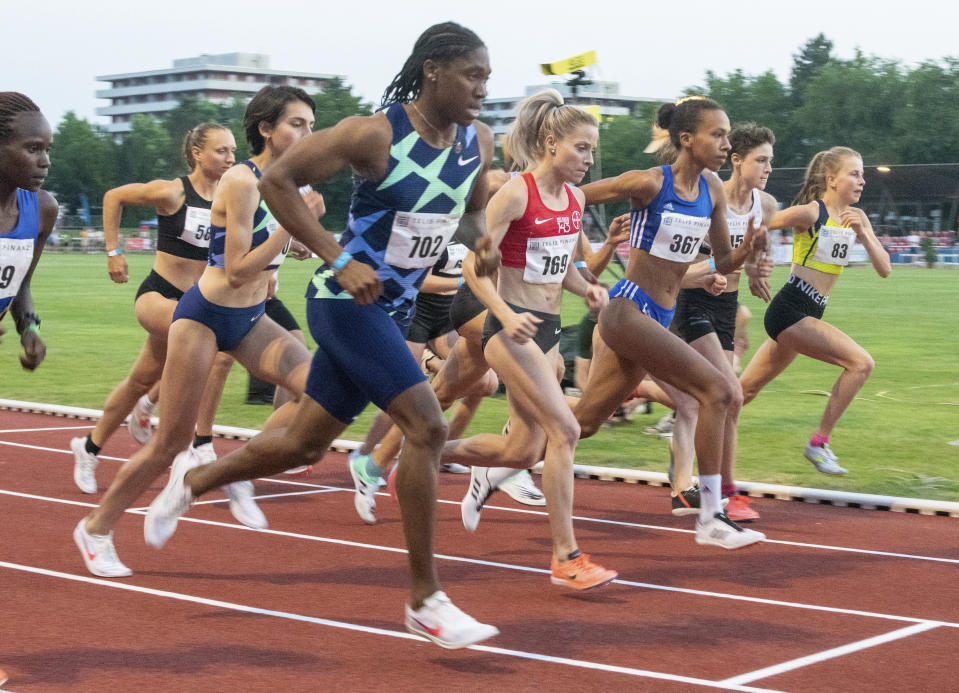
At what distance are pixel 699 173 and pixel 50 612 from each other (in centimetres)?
357

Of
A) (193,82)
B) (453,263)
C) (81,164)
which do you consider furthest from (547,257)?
(193,82)

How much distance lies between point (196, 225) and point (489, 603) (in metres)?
3.45

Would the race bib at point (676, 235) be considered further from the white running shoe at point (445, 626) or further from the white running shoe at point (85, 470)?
the white running shoe at point (85, 470)

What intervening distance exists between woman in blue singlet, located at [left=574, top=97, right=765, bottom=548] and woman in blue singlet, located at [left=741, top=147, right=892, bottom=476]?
205 centimetres

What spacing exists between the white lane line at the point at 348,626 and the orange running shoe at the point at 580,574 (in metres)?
0.85

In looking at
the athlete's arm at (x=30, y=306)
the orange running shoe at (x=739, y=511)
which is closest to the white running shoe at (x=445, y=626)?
the athlete's arm at (x=30, y=306)

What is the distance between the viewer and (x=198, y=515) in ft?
23.8

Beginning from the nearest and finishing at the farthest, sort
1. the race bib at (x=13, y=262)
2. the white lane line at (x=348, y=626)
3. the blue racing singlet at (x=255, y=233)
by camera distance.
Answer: the white lane line at (x=348, y=626)
the race bib at (x=13, y=262)
the blue racing singlet at (x=255, y=233)

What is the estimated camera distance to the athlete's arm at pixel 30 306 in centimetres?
541

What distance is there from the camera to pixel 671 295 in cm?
657

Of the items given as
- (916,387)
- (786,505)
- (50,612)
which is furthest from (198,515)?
(916,387)

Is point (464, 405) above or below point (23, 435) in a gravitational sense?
above

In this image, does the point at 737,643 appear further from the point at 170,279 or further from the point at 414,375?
the point at 170,279

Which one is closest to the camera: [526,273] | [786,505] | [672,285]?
[526,273]
